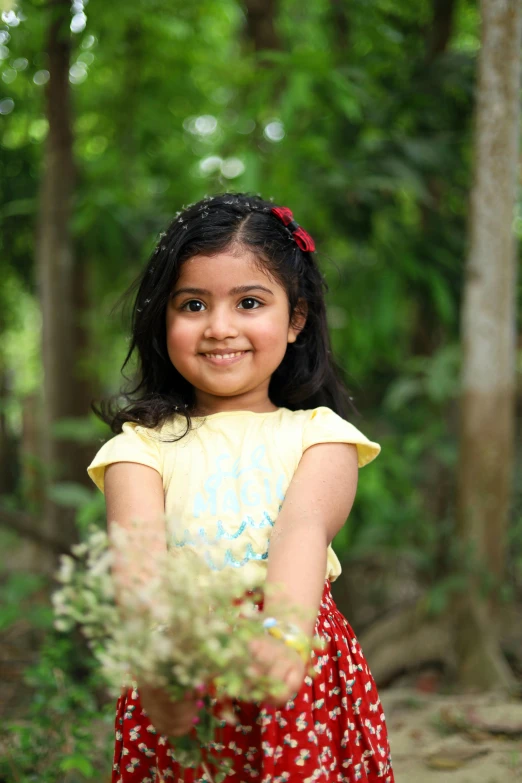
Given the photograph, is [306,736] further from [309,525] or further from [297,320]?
[297,320]

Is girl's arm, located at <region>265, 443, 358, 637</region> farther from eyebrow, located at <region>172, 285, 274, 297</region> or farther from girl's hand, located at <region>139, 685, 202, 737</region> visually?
eyebrow, located at <region>172, 285, 274, 297</region>

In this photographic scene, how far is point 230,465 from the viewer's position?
66.7 inches

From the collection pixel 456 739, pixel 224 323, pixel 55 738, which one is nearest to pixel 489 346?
pixel 456 739

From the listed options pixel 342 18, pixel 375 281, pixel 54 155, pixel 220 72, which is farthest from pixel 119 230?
pixel 342 18

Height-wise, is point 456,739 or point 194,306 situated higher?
point 194,306

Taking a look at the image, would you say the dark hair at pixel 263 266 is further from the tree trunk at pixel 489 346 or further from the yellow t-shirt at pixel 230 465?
the tree trunk at pixel 489 346

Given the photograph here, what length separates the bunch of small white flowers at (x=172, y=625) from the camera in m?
1.15

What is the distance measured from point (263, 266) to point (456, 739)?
214cm

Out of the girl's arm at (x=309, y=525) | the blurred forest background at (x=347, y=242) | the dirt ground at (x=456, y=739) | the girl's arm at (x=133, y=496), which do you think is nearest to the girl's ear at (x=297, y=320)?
the girl's arm at (x=309, y=525)

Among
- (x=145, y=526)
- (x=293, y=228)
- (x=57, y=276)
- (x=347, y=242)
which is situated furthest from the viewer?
(x=347, y=242)

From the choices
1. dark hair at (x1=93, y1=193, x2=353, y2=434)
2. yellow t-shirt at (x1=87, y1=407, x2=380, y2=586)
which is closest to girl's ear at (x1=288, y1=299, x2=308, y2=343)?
dark hair at (x1=93, y1=193, x2=353, y2=434)

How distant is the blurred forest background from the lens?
3576 mm

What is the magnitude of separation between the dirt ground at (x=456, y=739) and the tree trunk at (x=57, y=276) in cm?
197

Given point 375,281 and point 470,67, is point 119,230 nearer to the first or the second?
point 375,281
